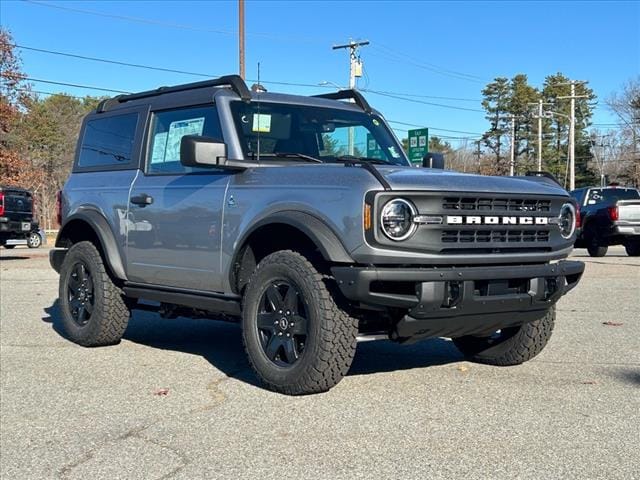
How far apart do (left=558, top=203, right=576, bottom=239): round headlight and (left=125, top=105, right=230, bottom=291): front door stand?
2.42 metres

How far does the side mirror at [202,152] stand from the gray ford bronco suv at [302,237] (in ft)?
0.06

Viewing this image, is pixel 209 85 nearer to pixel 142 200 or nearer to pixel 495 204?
pixel 142 200

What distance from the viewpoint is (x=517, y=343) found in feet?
18.9

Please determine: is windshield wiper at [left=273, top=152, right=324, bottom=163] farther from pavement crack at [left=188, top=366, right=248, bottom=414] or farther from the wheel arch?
pavement crack at [left=188, top=366, right=248, bottom=414]

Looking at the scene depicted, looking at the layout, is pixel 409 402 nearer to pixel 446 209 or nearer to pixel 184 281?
pixel 446 209

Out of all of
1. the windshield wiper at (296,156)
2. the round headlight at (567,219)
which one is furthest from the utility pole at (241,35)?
the round headlight at (567,219)

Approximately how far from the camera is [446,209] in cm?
457

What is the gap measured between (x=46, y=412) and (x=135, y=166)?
2.52 metres

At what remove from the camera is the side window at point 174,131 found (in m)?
5.97

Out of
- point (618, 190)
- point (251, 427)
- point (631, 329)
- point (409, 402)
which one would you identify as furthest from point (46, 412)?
point (618, 190)

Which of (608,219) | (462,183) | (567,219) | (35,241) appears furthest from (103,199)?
(35,241)

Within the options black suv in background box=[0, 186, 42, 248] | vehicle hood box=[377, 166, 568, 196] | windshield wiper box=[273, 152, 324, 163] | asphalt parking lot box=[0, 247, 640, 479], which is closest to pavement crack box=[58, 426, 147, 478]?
asphalt parking lot box=[0, 247, 640, 479]

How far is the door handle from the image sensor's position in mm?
6210

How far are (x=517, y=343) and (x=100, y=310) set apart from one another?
3.58m
